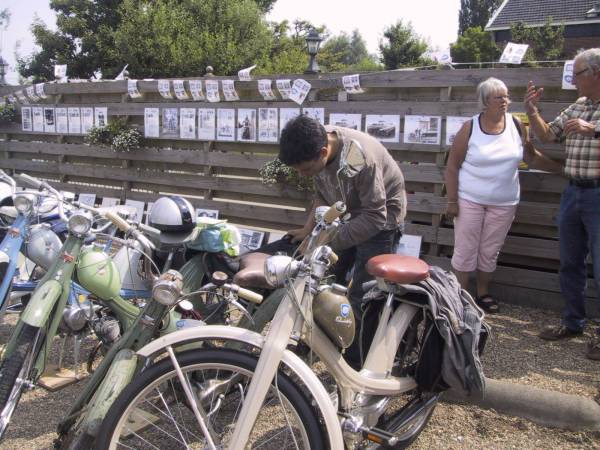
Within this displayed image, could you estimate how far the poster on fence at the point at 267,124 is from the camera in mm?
5793

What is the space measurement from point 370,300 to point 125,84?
5331 mm

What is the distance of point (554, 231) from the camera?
15.0 feet

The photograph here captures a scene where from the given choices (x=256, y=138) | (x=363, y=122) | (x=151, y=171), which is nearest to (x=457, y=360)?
(x=363, y=122)

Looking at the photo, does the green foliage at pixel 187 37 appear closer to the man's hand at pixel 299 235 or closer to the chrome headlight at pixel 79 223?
the man's hand at pixel 299 235

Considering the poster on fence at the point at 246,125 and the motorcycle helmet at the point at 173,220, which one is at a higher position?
the poster on fence at the point at 246,125

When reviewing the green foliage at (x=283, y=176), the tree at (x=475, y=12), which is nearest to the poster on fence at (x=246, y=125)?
the green foliage at (x=283, y=176)

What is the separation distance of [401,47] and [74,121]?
2454 cm

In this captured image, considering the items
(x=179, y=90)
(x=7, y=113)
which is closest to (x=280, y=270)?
(x=179, y=90)

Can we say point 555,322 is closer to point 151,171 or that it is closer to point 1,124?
point 151,171

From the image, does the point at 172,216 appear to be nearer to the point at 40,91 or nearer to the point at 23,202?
the point at 23,202

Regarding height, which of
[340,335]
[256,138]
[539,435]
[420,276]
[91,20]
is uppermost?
[91,20]

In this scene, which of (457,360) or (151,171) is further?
(151,171)

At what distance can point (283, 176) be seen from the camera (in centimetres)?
561

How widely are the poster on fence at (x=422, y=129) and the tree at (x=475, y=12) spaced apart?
46138mm
